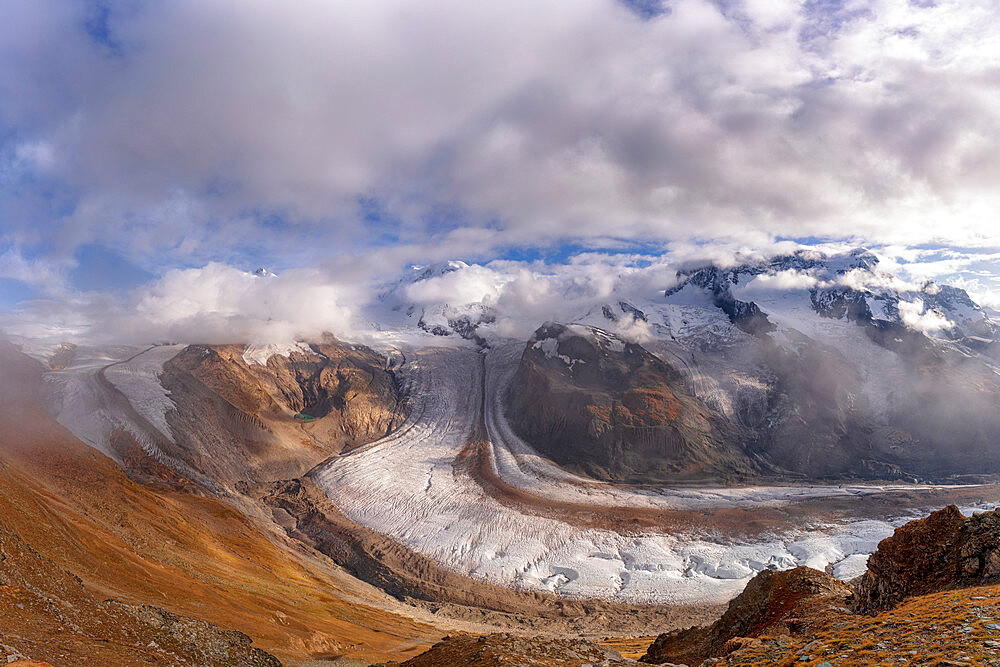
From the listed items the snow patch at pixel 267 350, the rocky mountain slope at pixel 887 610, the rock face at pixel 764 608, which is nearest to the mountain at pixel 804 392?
the snow patch at pixel 267 350

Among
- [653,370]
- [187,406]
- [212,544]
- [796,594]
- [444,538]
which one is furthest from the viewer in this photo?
[653,370]

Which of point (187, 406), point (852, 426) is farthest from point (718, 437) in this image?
point (187, 406)

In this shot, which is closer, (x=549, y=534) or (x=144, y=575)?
(x=144, y=575)

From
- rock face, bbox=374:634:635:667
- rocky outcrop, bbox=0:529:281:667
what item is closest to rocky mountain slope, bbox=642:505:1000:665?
rock face, bbox=374:634:635:667

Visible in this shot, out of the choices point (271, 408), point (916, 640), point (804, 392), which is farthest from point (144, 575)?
point (804, 392)

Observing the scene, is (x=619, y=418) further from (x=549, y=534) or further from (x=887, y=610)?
(x=887, y=610)

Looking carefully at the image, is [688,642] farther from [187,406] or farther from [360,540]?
[187,406]

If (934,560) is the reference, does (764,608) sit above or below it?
below
